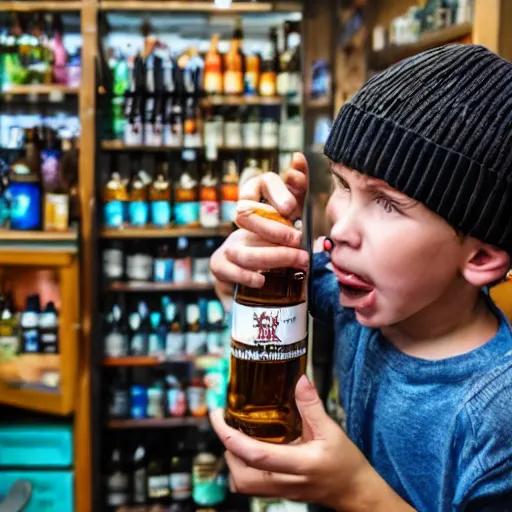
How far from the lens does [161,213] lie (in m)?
2.53

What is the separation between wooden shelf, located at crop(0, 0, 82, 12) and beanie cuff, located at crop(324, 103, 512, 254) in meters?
2.04

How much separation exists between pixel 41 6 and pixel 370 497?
2326 mm

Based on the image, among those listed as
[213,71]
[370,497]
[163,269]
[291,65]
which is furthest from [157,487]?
[370,497]

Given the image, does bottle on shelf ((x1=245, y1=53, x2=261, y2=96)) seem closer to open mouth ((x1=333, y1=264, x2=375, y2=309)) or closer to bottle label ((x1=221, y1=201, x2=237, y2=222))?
bottle label ((x1=221, y1=201, x2=237, y2=222))

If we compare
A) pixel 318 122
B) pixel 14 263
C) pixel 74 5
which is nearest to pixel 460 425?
pixel 318 122

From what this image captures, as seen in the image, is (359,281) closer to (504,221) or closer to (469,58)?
(504,221)

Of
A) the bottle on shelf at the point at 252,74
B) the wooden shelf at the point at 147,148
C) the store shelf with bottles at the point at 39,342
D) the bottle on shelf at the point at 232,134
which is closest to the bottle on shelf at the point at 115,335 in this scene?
the store shelf with bottles at the point at 39,342

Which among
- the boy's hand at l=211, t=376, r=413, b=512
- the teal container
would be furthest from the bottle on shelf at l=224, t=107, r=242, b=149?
the boy's hand at l=211, t=376, r=413, b=512

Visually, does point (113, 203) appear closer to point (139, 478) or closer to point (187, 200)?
point (187, 200)

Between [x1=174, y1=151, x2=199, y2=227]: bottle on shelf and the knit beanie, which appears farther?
[x1=174, y1=151, x2=199, y2=227]: bottle on shelf

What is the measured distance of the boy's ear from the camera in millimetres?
698

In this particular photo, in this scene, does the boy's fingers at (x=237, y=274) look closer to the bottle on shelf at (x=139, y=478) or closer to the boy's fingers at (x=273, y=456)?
the boy's fingers at (x=273, y=456)

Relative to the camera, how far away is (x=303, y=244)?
2.64ft

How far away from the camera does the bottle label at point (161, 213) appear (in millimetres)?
2525
